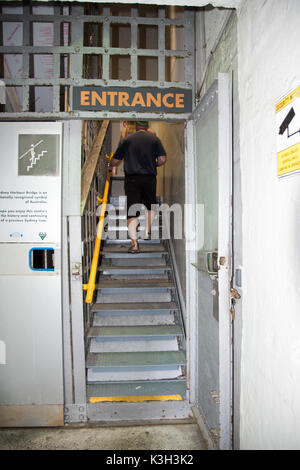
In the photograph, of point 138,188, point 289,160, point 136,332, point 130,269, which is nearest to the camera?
point 289,160

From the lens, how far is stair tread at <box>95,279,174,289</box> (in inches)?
132

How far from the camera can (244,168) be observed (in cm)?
145

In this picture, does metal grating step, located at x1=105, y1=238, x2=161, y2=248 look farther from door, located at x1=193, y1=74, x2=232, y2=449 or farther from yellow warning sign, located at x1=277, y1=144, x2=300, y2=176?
yellow warning sign, located at x1=277, y1=144, x2=300, y2=176

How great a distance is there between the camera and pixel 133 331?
288 cm

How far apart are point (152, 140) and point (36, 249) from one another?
6.41 ft

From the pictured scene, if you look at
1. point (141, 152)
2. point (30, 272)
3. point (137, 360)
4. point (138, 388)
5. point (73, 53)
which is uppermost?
point (73, 53)

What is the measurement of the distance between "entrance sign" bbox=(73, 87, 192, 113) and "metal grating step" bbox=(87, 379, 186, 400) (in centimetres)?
232

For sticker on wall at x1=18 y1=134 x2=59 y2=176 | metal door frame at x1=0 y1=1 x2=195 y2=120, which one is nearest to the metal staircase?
sticker on wall at x1=18 y1=134 x2=59 y2=176

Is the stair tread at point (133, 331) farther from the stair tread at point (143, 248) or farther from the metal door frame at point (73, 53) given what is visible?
the metal door frame at point (73, 53)

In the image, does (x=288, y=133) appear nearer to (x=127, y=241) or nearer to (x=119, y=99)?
(x=119, y=99)

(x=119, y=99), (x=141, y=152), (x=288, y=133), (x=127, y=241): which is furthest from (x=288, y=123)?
(x=127, y=241)

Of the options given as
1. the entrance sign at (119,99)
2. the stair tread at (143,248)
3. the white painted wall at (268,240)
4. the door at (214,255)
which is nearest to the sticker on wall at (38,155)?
the entrance sign at (119,99)

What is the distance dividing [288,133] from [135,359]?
7.64ft
